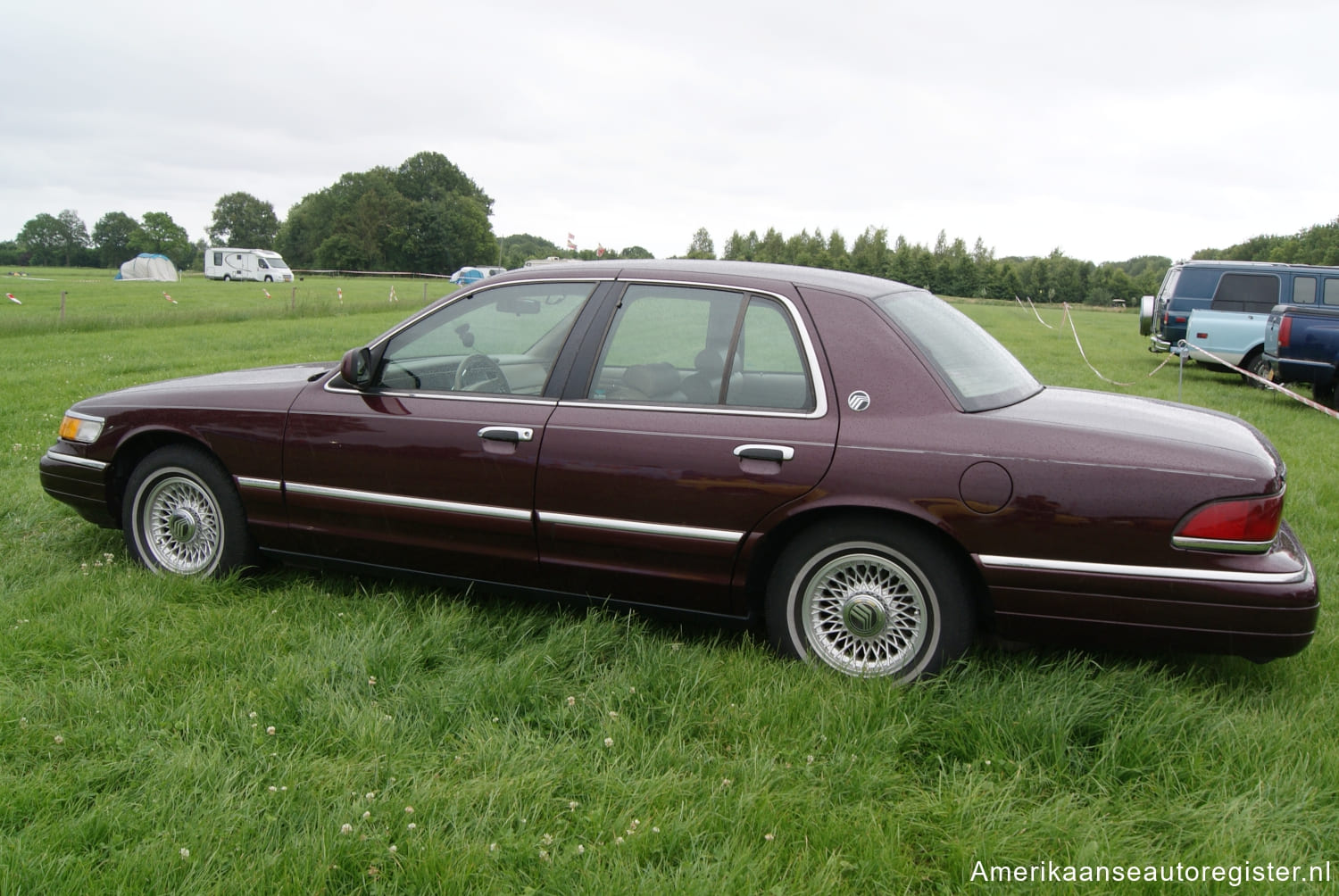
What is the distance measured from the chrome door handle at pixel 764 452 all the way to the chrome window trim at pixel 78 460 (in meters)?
3.18

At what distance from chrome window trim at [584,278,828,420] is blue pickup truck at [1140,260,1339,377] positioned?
1254 centimetres

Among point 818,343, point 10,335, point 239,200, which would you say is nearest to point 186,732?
point 818,343

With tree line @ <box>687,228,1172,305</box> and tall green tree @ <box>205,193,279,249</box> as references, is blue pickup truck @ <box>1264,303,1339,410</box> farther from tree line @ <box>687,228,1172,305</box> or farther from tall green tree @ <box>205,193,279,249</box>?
tall green tree @ <box>205,193,279,249</box>

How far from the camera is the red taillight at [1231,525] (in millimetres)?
2914

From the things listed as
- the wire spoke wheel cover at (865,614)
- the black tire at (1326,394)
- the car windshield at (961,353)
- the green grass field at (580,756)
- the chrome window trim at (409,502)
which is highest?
the car windshield at (961,353)

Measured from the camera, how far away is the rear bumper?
9.58 ft

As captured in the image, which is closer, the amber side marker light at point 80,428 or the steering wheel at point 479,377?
the steering wheel at point 479,377

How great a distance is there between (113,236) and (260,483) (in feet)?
378

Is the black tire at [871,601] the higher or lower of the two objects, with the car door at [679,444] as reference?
lower

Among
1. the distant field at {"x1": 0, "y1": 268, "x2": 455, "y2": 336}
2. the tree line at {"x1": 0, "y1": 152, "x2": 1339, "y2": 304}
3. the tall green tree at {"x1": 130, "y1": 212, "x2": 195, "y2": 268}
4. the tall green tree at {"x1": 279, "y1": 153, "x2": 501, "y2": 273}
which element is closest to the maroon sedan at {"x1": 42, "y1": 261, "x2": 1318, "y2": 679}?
the distant field at {"x1": 0, "y1": 268, "x2": 455, "y2": 336}

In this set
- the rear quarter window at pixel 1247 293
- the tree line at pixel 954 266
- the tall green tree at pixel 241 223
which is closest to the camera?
the rear quarter window at pixel 1247 293

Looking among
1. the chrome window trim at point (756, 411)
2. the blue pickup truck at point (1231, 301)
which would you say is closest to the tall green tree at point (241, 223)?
the blue pickup truck at point (1231, 301)

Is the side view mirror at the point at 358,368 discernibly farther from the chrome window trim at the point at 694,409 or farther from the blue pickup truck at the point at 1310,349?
the blue pickup truck at the point at 1310,349

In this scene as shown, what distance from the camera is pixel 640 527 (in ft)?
11.5
